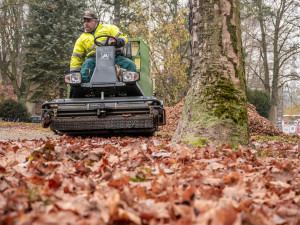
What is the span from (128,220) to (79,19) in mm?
21146

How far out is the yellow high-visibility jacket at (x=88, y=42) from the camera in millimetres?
7586

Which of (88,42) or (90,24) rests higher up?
(90,24)

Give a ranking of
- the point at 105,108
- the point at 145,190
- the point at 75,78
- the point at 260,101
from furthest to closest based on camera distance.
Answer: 1. the point at 260,101
2. the point at 75,78
3. the point at 105,108
4. the point at 145,190

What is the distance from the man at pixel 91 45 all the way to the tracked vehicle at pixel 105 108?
0.24 meters

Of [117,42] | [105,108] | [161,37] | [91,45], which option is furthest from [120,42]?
[161,37]

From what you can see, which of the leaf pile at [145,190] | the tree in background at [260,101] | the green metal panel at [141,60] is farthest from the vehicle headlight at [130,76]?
the tree in background at [260,101]

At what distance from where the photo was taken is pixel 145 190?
2129 millimetres

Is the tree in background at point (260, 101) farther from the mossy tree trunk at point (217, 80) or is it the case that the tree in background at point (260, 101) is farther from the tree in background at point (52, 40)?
the mossy tree trunk at point (217, 80)

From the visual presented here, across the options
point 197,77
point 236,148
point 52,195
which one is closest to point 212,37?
point 197,77

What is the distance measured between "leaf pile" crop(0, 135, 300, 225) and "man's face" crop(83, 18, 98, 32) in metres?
4.66

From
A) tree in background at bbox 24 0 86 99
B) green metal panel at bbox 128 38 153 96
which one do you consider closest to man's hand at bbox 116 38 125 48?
green metal panel at bbox 128 38 153 96

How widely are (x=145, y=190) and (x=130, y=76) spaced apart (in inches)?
214

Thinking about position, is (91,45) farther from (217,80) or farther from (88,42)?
(217,80)

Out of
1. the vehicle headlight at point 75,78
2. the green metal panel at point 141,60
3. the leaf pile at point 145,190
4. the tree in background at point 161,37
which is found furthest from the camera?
the tree in background at point 161,37
